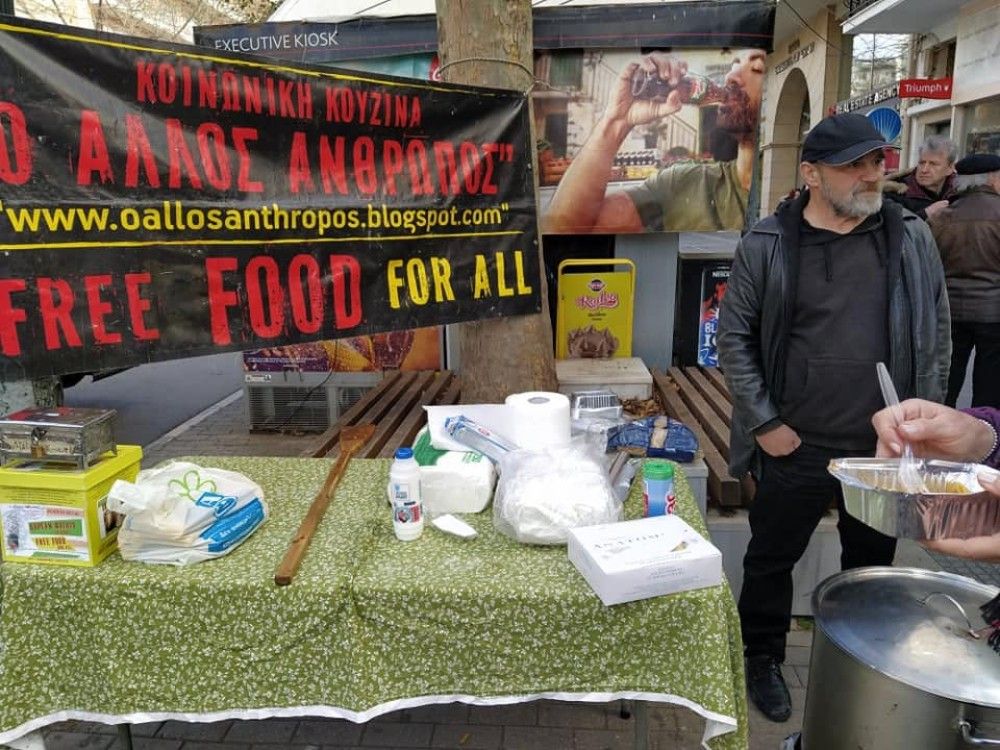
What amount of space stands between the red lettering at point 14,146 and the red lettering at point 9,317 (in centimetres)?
31

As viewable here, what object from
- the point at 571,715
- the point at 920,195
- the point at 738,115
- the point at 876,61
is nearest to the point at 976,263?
the point at 920,195

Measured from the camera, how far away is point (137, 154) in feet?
8.07

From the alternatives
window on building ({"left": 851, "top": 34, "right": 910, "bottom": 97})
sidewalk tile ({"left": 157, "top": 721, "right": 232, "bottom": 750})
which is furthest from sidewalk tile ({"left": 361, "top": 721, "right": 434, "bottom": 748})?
window on building ({"left": 851, "top": 34, "right": 910, "bottom": 97})

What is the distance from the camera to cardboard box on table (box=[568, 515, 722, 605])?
1735 millimetres

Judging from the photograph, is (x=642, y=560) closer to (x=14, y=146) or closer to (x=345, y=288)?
(x=345, y=288)

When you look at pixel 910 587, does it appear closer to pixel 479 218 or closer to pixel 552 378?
pixel 552 378

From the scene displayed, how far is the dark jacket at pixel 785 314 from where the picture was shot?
2.47 meters

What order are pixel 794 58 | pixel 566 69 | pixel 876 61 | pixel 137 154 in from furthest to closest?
pixel 794 58
pixel 876 61
pixel 566 69
pixel 137 154

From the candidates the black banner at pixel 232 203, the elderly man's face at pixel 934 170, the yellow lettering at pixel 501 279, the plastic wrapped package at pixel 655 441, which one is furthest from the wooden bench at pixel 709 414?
the elderly man's face at pixel 934 170

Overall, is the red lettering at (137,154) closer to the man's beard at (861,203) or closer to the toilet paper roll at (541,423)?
the toilet paper roll at (541,423)

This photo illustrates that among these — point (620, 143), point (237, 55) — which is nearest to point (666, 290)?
point (620, 143)

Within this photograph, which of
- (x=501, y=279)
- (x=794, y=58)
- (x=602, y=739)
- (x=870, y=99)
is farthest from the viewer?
(x=794, y=58)

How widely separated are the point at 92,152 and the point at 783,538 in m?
2.78

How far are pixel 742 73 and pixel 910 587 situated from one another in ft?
13.0
